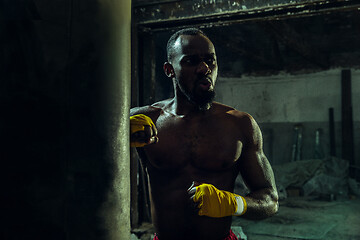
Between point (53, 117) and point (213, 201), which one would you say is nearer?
point (53, 117)

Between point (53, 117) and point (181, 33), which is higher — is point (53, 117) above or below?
below

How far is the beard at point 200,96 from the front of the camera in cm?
191

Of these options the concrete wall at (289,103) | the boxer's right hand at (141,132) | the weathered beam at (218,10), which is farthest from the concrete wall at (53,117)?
the concrete wall at (289,103)

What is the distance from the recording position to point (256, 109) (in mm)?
9711

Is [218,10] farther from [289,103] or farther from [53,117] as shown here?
[289,103]

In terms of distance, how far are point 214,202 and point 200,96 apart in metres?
0.60

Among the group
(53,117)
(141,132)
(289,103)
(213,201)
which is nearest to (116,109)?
(53,117)

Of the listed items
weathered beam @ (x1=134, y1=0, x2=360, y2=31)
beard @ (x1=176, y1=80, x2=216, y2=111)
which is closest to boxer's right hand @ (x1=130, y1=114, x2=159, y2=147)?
beard @ (x1=176, y1=80, x2=216, y2=111)

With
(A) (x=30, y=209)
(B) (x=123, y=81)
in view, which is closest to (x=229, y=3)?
(B) (x=123, y=81)

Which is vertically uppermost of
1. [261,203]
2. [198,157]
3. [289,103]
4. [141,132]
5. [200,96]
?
[289,103]

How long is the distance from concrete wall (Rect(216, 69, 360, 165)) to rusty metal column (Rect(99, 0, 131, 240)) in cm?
914

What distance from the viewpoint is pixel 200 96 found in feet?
6.31

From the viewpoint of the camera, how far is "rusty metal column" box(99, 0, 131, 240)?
71 centimetres

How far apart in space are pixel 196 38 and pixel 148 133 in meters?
0.80
